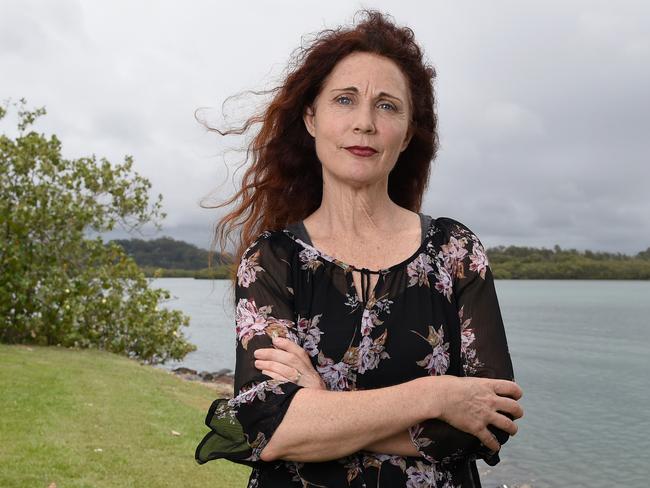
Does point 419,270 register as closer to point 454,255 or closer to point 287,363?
point 454,255

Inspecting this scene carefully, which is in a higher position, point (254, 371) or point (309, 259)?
point (309, 259)

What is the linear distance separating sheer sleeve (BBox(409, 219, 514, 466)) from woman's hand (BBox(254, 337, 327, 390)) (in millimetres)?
332

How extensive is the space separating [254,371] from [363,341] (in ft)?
1.14

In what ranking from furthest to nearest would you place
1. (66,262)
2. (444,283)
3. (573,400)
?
1. (573,400)
2. (66,262)
3. (444,283)

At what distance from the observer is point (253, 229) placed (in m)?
2.89

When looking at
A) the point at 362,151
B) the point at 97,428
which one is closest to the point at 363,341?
the point at 362,151

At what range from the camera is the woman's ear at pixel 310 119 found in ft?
9.02

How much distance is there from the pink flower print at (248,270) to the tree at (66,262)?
15797 mm

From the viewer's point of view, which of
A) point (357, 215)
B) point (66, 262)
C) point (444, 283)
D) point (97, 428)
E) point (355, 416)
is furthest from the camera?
point (66, 262)

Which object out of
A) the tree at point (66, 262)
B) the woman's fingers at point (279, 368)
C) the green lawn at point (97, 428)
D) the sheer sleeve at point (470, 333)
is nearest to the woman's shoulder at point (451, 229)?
the sheer sleeve at point (470, 333)

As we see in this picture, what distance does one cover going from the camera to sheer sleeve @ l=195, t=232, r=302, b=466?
2.17 m

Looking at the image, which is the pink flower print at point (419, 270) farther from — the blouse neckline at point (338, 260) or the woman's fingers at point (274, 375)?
the woman's fingers at point (274, 375)

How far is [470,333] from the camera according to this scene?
2.39 meters

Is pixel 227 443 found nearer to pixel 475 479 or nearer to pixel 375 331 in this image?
pixel 375 331
